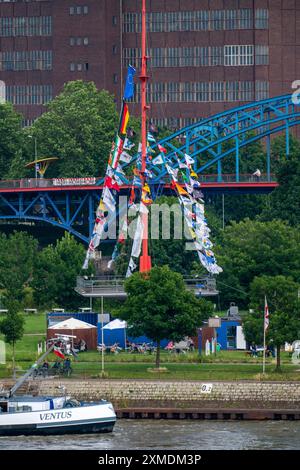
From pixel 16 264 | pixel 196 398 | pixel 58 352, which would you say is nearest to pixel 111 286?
pixel 58 352

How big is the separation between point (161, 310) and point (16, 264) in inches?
1530

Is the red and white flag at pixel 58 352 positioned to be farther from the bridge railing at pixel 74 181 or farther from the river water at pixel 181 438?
the bridge railing at pixel 74 181

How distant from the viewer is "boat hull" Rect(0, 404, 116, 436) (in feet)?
322

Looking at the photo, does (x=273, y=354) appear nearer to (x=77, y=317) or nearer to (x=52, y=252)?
Answer: (x=77, y=317)

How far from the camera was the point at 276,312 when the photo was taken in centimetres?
10875

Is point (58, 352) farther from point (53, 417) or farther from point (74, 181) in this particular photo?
point (74, 181)

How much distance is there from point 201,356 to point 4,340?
1310 centimetres

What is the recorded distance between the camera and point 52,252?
450ft

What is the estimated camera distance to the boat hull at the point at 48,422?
98250 mm

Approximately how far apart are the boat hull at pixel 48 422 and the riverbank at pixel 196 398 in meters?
5.18

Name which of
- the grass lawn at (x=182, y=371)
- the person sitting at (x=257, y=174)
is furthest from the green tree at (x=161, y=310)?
the person sitting at (x=257, y=174)

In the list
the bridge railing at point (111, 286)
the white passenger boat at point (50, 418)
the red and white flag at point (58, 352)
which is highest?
the bridge railing at point (111, 286)

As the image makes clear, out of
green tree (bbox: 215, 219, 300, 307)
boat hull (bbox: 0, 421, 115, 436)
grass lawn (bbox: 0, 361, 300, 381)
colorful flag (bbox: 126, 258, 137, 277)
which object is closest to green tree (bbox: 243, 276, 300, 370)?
grass lawn (bbox: 0, 361, 300, 381)

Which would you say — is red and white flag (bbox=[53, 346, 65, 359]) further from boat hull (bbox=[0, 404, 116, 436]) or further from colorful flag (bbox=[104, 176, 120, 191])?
colorful flag (bbox=[104, 176, 120, 191])
